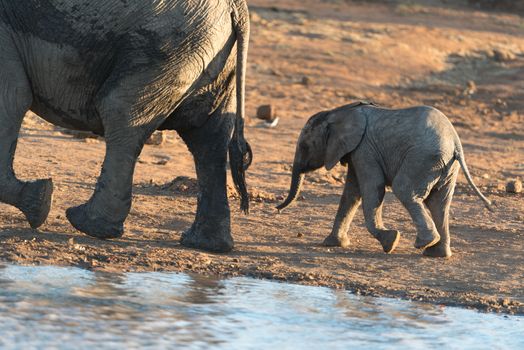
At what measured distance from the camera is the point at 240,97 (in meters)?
7.14

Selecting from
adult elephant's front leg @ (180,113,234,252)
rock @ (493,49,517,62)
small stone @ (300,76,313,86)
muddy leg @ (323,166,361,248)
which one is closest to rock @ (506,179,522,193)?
muddy leg @ (323,166,361,248)

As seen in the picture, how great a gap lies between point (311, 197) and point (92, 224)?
279 cm

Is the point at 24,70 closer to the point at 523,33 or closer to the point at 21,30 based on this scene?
the point at 21,30

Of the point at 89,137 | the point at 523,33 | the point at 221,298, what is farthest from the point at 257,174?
the point at 523,33

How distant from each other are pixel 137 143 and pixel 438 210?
6.46 feet

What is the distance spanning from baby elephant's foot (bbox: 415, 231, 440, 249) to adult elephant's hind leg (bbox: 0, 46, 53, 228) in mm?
2152

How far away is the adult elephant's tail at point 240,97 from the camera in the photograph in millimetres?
7016

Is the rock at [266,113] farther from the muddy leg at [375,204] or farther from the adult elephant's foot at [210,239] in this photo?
the adult elephant's foot at [210,239]

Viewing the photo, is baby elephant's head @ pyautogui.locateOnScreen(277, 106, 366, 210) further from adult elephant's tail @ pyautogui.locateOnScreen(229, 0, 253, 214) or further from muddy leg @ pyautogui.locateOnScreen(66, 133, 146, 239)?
muddy leg @ pyautogui.locateOnScreen(66, 133, 146, 239)

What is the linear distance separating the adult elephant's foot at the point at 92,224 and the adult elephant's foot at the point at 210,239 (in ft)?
1.61

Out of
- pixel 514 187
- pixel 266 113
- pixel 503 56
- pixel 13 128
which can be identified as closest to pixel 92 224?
pixel 13 128

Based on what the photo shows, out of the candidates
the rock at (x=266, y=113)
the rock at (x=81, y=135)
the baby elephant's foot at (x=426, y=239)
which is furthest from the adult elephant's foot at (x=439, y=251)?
the rock at (x=266, y=113)

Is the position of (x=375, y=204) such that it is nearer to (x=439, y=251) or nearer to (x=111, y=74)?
(x=439, y=251)

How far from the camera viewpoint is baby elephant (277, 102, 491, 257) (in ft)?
24.8
